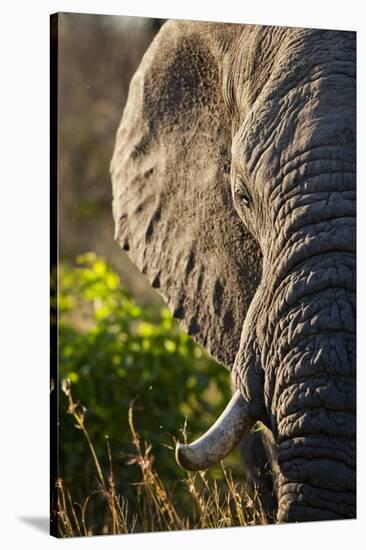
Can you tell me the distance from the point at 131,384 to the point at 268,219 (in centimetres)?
256

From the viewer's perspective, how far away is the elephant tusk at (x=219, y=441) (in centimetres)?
413

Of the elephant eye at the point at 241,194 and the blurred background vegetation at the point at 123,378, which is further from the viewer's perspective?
the blurred background vegetation at the point at 123,378

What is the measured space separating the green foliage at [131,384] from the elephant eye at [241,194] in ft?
6.86

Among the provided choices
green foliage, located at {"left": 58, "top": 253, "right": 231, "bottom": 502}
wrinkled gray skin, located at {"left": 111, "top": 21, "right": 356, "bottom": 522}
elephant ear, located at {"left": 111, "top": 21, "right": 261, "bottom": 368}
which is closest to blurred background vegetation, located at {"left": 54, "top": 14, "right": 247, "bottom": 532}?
green foliage, located at {"left": 58, "top": 253, "right": 231, "bottom": 502}

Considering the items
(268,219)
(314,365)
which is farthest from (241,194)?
(314,365)

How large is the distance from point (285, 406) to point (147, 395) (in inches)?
103

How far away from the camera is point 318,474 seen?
4004 millimetres

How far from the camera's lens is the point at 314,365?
4.04 meters

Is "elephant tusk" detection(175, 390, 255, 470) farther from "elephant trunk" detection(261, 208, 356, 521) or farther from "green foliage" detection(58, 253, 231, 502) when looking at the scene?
"green foliage" detection(58, 253, 231, 502)

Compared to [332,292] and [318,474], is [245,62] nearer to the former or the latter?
[332,292]

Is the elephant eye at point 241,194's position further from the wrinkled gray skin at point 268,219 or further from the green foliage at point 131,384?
the green foliage at point 131,384

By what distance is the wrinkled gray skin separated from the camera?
160 inches

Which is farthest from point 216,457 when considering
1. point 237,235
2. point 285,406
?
point 237,235

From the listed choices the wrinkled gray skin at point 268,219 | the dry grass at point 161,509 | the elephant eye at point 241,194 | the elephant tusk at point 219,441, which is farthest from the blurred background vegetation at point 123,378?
the elephant tusk at point 219,441
